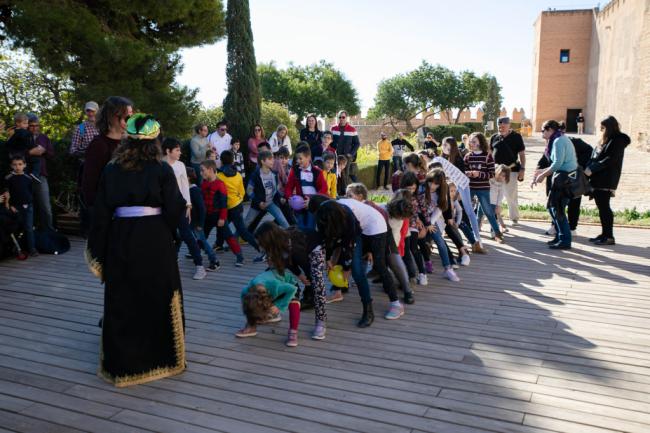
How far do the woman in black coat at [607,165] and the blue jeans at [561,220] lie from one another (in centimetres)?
58

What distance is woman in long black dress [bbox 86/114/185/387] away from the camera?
12.4 ft

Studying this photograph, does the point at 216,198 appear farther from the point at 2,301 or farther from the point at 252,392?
the point at 252,392

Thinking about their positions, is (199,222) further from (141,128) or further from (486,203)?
(486,203)

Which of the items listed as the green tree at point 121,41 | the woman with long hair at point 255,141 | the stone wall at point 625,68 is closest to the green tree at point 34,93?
the green tree at point 121,41

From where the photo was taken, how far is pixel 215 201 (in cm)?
711

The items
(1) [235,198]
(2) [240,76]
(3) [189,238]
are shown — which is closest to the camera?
(3) [189,238]

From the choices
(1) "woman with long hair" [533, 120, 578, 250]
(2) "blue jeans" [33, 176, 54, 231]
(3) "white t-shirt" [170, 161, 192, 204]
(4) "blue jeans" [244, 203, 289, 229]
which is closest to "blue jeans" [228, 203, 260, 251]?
A: (4) "blue jeans" [244, 203, 289, 229]

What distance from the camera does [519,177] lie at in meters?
8.94

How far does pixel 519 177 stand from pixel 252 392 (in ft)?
21.5

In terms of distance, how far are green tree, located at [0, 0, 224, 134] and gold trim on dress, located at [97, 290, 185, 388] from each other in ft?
34.1

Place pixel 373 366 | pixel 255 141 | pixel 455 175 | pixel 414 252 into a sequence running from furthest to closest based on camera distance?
pixel 255 141, pixel 455 175, pixel 414 252, pixel 373 366

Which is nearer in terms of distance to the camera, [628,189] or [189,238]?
[189,238]

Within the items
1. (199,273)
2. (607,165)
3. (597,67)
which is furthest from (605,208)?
(597,67)

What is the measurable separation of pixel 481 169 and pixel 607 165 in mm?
1763
